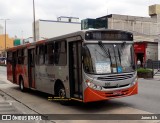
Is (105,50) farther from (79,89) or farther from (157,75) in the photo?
(157,75)

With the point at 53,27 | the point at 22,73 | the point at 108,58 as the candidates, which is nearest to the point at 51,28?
the point at 53,27

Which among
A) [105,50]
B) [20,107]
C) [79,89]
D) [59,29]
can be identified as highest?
[59,29]

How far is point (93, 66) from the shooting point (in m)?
11.0

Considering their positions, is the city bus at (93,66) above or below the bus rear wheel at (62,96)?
above

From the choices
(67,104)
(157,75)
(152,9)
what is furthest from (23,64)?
(152,9)

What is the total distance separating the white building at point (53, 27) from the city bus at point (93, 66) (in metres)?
66.9

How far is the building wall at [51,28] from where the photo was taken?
8221 centimetres

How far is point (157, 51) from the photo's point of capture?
52.9 m

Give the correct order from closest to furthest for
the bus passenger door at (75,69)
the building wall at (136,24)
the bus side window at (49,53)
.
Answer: the bus passenger door at (75,69) → the bus side window at (49,53) → the building wall at (136,24)

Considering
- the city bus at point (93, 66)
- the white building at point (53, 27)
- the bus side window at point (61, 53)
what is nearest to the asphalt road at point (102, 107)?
the city bus at point (93, 66)

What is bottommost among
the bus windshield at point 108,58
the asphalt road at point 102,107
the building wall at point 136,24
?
the asphalt road at point 102,107

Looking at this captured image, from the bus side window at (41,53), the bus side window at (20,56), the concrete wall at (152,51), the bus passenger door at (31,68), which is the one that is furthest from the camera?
the concrete wall at (152,51)

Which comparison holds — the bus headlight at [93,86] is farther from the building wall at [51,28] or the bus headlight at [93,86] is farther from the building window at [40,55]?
the building wall at [51,28]

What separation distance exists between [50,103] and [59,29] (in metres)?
72.4
